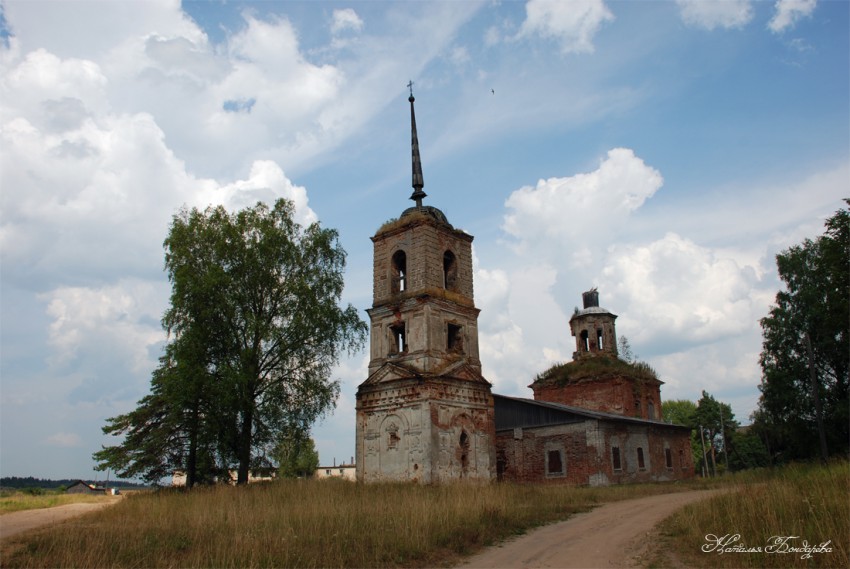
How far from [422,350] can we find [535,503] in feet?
25.8

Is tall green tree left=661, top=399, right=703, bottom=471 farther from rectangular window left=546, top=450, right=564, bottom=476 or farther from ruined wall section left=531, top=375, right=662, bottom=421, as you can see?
rectangular window left=546, top=450, right=564, bottom=476

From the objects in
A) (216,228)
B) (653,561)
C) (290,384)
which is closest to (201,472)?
(290,384)

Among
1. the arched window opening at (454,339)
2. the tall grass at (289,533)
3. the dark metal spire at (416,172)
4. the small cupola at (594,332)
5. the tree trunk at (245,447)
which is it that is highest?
the dark metal spire at (416,172)

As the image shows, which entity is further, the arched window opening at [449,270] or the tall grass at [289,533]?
the arched window opening at [449,270]

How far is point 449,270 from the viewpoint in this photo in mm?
26422

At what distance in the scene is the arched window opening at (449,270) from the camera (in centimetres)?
2619

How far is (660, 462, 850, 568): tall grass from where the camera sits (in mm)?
8688

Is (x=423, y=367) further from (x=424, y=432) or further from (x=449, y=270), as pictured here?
(x=449, y=270)

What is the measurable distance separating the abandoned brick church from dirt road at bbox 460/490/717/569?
27.3 ft

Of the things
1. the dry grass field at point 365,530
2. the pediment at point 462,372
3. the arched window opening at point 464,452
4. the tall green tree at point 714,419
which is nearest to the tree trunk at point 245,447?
the dry grass field at point 365,530

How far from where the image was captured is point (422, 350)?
23844 mm

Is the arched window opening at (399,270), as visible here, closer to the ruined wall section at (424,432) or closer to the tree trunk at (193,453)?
the ruined wall section at (424,432)

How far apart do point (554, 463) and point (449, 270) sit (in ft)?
35.3

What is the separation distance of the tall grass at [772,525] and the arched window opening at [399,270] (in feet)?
49.7
